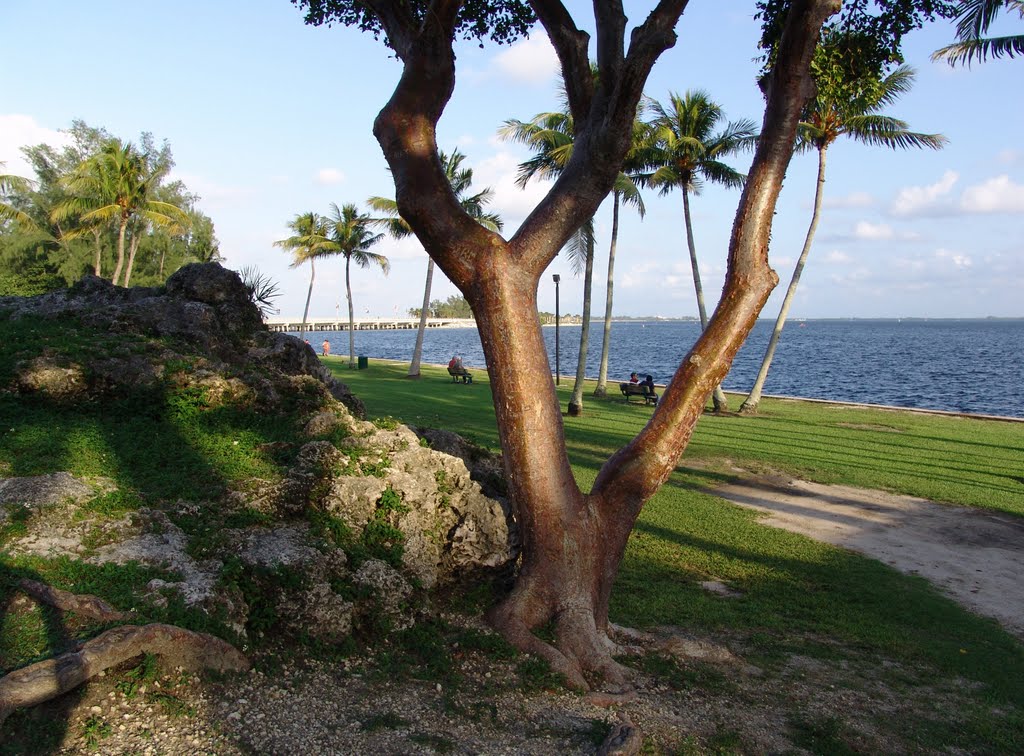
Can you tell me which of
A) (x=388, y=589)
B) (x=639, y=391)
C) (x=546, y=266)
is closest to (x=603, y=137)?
(x=546, y=266)

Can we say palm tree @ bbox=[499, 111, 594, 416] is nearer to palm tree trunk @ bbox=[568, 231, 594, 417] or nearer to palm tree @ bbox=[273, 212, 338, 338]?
palm tree trunk @ bbox=[568, 231, 594, 417]

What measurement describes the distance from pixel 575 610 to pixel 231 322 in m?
6.21

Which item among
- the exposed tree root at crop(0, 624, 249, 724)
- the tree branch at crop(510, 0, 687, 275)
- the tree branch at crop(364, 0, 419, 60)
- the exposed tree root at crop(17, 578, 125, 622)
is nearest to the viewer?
the exposed tree root at crop(0, 624, 249, 724)

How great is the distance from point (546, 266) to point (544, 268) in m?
0.16

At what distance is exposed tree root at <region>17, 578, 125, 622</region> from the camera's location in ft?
15.9

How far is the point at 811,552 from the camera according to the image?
10867 mm

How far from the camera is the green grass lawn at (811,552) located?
7570 millimetres

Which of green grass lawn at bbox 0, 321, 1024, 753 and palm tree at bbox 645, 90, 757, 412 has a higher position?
palm tree at bbox 645, 90, 757, 412

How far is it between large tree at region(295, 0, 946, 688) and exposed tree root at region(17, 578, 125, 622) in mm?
3004

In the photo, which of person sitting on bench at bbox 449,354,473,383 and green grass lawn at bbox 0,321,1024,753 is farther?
person sitting on bench at bbox 449,354,473,383

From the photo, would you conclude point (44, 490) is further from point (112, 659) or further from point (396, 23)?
point (396, 23)

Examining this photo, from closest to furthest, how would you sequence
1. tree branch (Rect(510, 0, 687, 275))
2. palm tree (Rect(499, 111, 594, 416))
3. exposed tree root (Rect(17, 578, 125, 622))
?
exposed tree root (Rect(17, 578, 125, 622)) → tree branch (Rect(510, 0, 687, 275)) → palm tree (Rect(499, 111, 594, 416))

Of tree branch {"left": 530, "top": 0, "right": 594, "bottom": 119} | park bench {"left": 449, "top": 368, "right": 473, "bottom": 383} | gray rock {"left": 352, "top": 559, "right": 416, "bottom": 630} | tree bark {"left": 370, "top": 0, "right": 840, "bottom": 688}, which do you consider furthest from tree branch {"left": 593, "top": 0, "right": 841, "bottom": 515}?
park bench {"left": 449, "top": 368, "right": 473, "bottom": 383}

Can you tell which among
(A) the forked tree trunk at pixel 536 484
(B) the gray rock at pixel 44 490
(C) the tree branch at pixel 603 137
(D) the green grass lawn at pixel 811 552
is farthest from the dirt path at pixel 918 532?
(B) the gray rock at pixel 44 490
